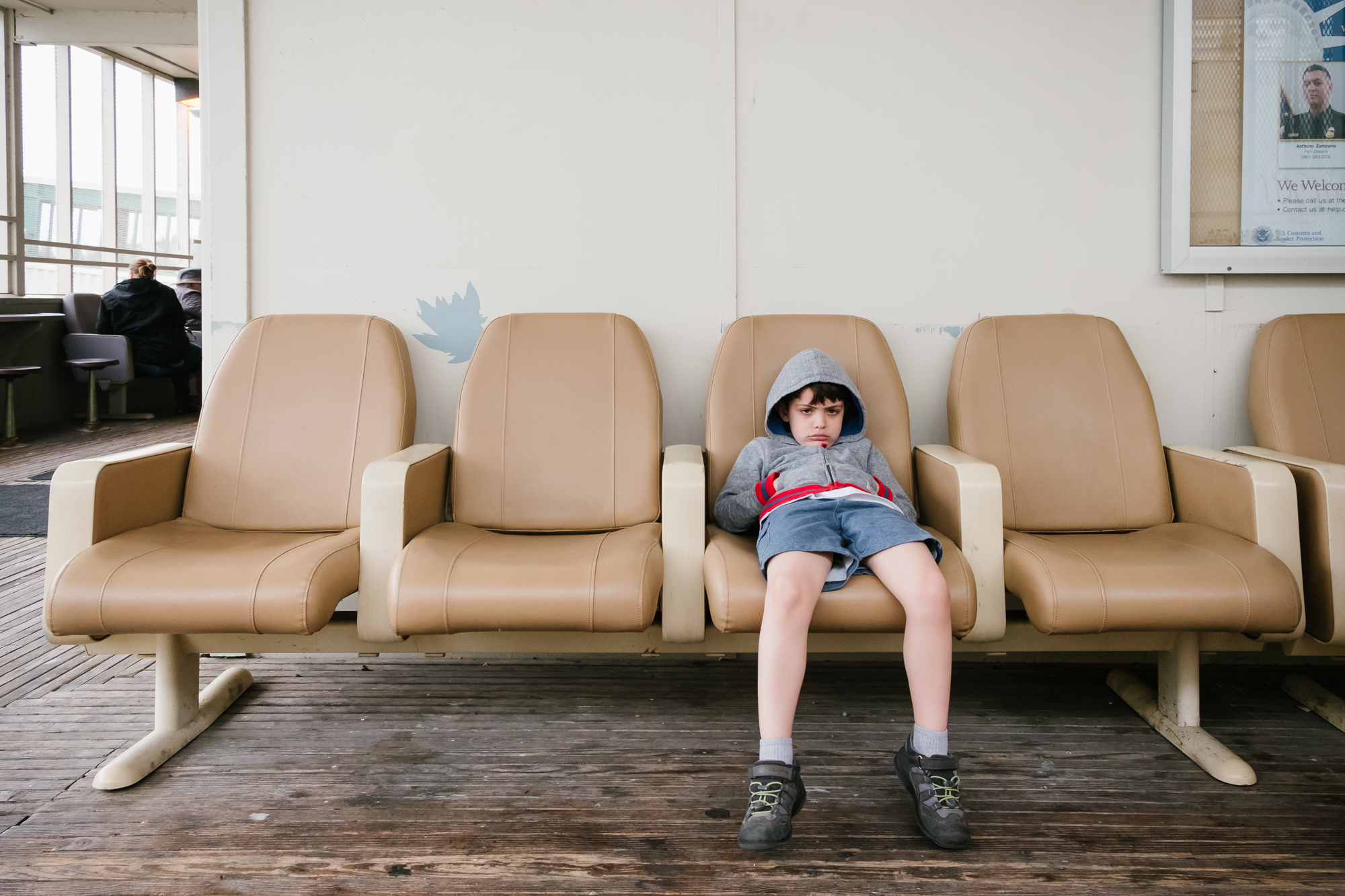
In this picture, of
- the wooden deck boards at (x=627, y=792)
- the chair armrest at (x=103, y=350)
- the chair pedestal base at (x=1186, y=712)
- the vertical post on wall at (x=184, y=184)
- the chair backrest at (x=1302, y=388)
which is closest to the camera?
the wooden deck boards at (x=627, y=792)

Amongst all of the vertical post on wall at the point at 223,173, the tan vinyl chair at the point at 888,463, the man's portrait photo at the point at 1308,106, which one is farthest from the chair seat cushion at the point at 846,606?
the man's portrait photo at the point at 1308,106

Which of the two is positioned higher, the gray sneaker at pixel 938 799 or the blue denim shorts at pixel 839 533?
the blue denim shorts at pixel 839 533

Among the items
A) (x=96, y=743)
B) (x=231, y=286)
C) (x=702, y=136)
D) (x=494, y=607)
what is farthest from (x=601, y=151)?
(x=96, y=743)

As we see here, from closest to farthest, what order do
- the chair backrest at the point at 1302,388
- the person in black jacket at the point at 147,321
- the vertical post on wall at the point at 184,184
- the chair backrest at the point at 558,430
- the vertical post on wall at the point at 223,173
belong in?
1. the chair backrest at the point at 558,430
2. the chair backrest at the point at 1302,388
3. the vertical post on wall at the point at 223,173
4. the person in black jacket at the point at 147,321
5. the vertical post on wall at the point at 184,184

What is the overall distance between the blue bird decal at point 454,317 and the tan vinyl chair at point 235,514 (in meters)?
0.17

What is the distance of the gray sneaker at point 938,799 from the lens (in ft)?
4.65

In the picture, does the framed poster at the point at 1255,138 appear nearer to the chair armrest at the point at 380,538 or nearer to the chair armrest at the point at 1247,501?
the chair armrest at the point at 1247,501

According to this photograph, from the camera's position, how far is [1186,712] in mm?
1857

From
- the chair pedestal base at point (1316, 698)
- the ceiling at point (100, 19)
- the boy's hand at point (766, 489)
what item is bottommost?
the chair pedestal base at point (1316, 698)

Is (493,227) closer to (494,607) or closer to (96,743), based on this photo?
(494,607)

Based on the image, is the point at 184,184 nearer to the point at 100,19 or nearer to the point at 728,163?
the point at 100,19

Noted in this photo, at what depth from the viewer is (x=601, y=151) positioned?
2.36 metres

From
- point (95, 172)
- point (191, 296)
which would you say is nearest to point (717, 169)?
point (191, 296)

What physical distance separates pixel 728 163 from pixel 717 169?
0.04 metres
